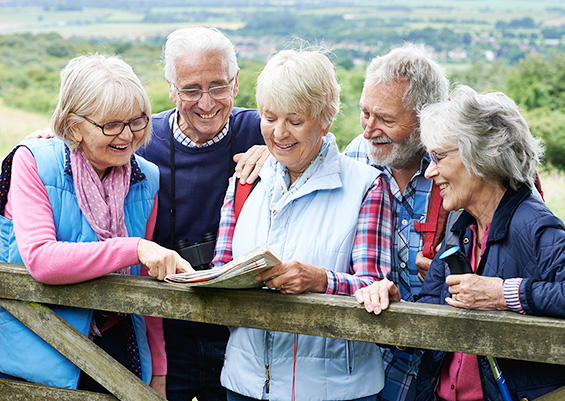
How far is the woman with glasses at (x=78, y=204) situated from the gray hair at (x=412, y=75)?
3.69 ft

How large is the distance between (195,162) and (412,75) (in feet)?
3.67

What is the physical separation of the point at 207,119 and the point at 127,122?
66 centimetres

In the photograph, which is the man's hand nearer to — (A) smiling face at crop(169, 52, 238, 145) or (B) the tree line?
(A) smiling face at crop(169, 52, 238, 145)

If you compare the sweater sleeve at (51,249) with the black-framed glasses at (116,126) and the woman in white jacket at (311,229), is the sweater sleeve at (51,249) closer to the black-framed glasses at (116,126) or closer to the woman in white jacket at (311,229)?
the black-framed glasses at (116,126)

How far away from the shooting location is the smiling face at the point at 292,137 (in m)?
2.53

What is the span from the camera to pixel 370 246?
8.09ft

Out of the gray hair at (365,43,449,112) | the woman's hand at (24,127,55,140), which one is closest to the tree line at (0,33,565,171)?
the woman's hand at (24,127,55,140)

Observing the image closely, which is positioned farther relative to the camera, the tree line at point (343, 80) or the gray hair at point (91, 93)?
the tree line at point (343, 80)

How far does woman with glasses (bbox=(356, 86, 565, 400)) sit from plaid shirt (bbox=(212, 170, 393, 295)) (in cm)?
11

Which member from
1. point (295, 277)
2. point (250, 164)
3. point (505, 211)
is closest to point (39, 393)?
point (295, 277)

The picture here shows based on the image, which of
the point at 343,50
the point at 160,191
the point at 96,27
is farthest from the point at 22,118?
the point at 96,27

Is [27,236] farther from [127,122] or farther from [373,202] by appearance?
[373,202]

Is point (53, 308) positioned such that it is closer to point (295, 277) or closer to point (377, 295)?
point (295, 277)

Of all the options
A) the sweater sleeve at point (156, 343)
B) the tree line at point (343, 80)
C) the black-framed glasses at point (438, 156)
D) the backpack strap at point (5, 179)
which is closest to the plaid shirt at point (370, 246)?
the black-framed glasses at point (438, 156)
